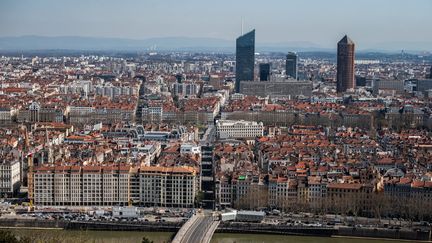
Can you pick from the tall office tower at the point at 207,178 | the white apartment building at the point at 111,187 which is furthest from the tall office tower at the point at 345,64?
the white apartment building at the point at 111,187

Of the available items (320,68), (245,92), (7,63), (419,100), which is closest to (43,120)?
(245,92)

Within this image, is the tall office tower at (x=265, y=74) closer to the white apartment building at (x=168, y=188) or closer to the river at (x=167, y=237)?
the white apartment building at (x=168, y=188)

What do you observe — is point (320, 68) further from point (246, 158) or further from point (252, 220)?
point (252, 220)

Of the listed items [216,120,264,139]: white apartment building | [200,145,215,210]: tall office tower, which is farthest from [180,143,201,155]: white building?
[216,120,264,139]: white apartment building

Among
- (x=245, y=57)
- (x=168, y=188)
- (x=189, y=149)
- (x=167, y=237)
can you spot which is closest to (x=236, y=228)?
(x=167, y=237)

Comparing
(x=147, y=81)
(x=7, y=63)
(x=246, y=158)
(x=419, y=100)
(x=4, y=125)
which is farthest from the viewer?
(x=7, y=63)

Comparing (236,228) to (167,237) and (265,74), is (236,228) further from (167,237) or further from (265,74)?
(265,74)
